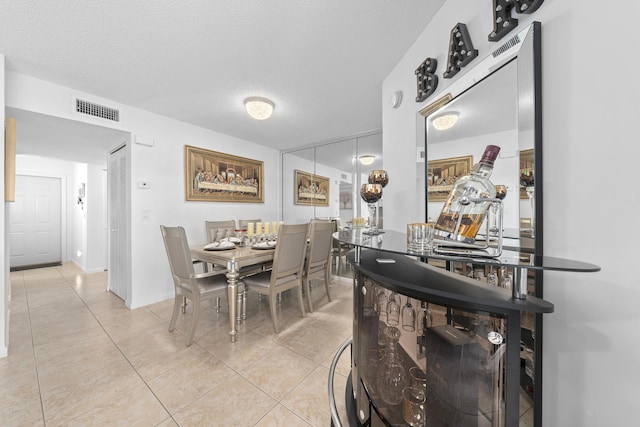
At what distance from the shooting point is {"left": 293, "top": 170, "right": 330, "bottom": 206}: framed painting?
443cm

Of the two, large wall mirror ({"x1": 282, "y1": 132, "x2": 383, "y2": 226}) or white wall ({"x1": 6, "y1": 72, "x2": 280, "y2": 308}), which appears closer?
white wall ({"x1": 6, "y1": 72, "x2": 280, "y2": 308})

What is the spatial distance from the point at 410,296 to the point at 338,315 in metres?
2.09

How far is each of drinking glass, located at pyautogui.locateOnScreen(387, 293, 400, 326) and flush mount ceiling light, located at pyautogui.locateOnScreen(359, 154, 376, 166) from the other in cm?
313

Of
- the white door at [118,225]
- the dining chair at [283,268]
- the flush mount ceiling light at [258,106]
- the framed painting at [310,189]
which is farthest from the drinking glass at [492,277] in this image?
the white door at [118,225]

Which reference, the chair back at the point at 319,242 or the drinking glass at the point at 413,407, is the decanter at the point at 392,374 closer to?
the drinking glass at the point at 413,407

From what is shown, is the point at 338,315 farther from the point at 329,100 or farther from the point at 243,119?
the point at 243,119

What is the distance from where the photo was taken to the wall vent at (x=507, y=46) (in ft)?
2.68

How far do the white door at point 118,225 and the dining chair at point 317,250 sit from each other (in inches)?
93.7

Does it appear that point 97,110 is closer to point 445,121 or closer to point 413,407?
point 445,121

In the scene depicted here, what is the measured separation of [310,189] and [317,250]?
2095mm

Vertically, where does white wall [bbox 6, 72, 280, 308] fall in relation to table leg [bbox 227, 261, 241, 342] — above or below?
above

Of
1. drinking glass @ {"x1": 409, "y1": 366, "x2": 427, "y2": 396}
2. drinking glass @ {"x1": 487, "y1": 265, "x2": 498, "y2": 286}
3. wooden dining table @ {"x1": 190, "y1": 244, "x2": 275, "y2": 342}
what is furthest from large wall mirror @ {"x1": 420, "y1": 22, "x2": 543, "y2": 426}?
wooden dining table @ {"x1": 190, "y1": 244, "x2": 275, "y2": 342}

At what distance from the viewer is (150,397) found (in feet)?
4.65

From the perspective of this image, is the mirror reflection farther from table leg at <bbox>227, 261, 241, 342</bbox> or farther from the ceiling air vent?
the ceiling air vent
